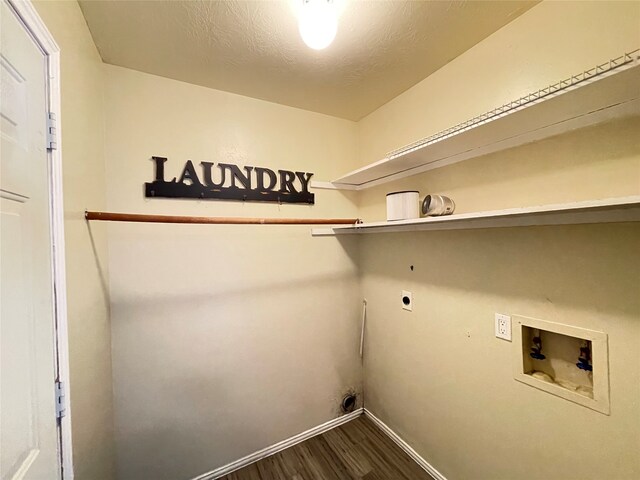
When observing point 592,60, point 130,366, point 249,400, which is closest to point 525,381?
point 592,60

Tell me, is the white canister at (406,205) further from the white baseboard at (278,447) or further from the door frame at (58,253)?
the white baseboard at (278,447)

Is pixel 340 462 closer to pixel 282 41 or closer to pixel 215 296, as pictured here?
pixel 215 296

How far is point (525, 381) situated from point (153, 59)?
2.79 metres

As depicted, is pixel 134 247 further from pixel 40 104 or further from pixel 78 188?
pixel 40 104

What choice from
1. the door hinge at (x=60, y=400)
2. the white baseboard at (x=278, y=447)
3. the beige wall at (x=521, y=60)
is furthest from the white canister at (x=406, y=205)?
the white baseboard at (x=278, y=447)

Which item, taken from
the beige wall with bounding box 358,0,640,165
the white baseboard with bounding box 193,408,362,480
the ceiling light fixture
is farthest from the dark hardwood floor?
the ceiling light fixture

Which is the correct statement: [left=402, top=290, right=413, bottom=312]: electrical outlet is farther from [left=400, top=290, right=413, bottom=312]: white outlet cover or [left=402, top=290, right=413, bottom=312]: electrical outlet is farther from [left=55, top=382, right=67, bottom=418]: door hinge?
[left=55, top=382, right=67, bottom=418]: door hinge

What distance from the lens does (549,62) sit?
45.2 inches

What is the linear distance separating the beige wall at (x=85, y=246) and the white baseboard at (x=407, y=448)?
1913mm

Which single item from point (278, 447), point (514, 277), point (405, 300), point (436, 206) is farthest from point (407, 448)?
point (436, 206)

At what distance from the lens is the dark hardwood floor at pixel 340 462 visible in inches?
68.2

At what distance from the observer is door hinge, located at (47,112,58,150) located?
2.78 feet

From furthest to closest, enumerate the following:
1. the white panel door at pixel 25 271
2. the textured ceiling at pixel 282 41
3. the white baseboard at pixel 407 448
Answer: the white baseboard at pixel 407 448
the textured ceiling at pixel 282 41
the white panel door at pixel 25 271

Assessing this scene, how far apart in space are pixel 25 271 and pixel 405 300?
2.00 meters
